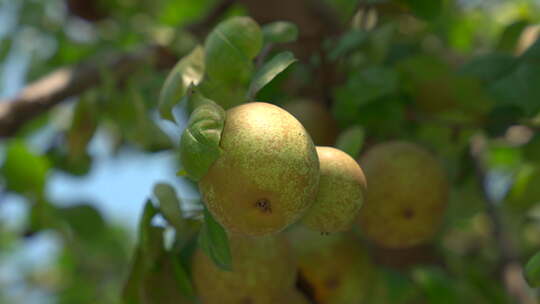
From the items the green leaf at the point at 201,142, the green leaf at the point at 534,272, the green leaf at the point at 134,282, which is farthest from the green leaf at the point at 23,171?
the green leaf at the point at 534,272

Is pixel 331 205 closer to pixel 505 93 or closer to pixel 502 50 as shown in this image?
pixel 505 93

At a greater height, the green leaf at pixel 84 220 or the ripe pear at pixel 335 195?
the ripe pear at pixel 335 195

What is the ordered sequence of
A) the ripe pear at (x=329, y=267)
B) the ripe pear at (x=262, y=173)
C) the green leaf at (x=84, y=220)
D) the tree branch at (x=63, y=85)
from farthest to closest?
the green leaf at (x=84, y=220) → the tree branch at (x=63, y=85) → the ripe pear at (x=329, y=267) → the ripe pear at (x=262, y=173)

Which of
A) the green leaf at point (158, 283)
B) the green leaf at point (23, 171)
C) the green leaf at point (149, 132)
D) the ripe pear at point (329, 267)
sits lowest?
the green leaf at point (23, 171)

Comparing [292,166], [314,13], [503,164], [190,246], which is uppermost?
[292,166]

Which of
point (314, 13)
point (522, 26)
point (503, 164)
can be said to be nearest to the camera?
point (522, 26)

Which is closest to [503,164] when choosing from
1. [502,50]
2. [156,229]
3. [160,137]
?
[502,50]

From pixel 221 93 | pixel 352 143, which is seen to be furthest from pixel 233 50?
pixel 352 143

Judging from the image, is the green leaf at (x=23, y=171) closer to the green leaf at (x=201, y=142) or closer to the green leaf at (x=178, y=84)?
the green leaf at (x=178, y=84)
